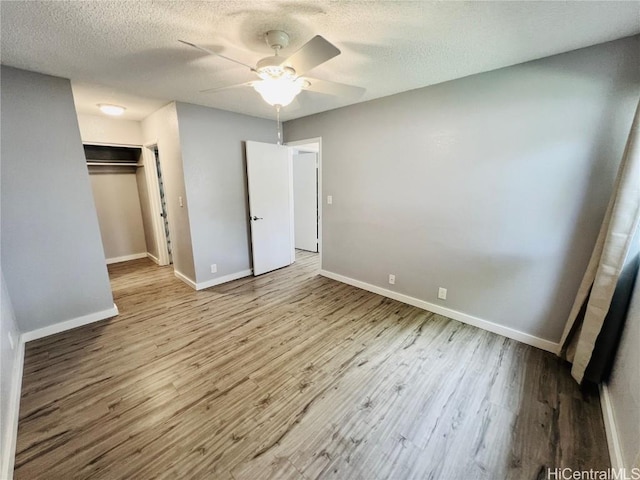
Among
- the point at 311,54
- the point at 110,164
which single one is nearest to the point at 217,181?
the point at 110,164

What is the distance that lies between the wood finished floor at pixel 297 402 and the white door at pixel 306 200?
2.74m

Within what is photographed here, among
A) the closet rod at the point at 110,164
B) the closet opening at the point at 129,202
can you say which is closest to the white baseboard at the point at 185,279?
the closet opening at the point at 129,202

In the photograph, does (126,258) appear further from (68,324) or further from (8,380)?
(8,380)

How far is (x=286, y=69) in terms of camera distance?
153cm

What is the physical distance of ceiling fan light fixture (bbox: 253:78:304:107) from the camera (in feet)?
5.25

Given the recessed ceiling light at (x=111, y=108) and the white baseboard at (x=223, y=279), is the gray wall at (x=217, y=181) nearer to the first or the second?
the white baseboard at (x=223, y=279)

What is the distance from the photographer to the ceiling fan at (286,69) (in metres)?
1.34

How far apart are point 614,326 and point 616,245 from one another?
0.54m

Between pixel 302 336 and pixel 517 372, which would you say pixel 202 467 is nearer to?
pixel 302 336

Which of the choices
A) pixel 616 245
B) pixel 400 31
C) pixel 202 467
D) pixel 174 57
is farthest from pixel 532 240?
pixel 174 57

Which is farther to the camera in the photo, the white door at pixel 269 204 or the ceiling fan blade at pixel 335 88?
the white door at pixel 269 204

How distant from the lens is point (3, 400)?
150 cm

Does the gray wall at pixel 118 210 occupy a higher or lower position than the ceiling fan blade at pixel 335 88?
lower

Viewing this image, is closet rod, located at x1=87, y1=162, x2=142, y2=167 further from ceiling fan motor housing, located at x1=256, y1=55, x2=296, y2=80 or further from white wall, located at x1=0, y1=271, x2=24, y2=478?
ceiling fan motor housing, located at x1=256, y1=55, x2=296, y2=80
